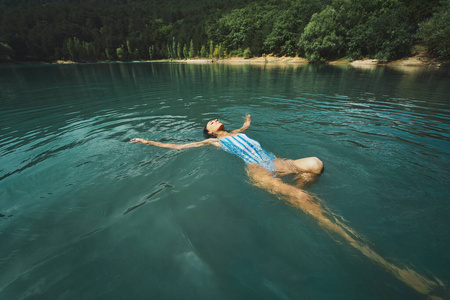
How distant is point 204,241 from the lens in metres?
2.93

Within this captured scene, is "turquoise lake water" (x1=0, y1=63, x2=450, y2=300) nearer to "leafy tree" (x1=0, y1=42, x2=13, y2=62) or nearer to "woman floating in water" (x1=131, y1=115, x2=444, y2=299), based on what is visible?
"woman floating in water" (x1=131, y1=115, x2=444, y2=299)

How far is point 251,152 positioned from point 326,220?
2.15m

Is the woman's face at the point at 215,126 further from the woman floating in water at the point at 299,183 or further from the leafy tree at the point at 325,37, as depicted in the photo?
the leafy tree at the point at 325,37

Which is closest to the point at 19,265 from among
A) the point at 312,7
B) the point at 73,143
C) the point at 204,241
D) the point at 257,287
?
the point at 204,241

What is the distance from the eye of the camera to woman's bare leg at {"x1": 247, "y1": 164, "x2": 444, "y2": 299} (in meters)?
2.21

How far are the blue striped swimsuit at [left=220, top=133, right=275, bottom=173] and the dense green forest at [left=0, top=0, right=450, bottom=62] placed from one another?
47159 millimetres

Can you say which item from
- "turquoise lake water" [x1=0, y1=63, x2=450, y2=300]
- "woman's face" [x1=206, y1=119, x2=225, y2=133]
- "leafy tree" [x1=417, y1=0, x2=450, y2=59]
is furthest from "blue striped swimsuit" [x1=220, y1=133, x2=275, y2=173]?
"leafy tree" [x1=417, y1=0, x2=450, y2=59]

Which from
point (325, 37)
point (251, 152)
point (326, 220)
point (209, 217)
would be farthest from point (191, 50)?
point (326, 220)

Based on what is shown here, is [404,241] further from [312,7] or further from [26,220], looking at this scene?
[312,7]

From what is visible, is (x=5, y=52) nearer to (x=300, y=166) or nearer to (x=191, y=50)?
(x=191, y=50)

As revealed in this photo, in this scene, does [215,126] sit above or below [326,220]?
above

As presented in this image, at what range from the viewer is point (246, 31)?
8269 centimetres

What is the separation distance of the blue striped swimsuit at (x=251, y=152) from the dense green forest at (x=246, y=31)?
155ft

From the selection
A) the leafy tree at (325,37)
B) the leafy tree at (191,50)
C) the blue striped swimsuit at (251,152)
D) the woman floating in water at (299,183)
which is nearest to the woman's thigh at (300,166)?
the woman floating in water at (299,183)
